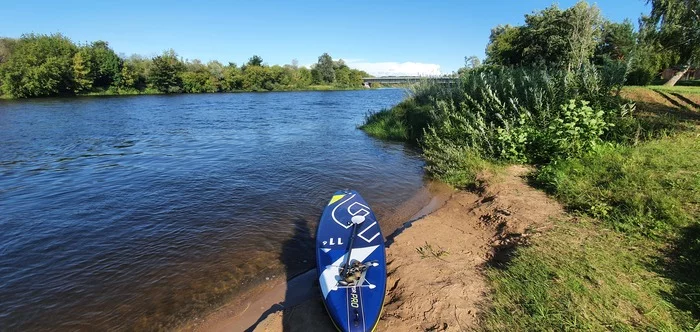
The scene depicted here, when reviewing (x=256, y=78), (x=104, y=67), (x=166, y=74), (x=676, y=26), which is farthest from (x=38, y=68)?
(x=676, y=26)

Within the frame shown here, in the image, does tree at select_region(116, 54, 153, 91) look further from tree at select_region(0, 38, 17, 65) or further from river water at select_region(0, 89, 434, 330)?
river water at select_region(0, 89, 434, 330)

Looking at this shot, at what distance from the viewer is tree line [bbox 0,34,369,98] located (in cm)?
4994

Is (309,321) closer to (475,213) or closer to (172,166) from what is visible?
(475,213)

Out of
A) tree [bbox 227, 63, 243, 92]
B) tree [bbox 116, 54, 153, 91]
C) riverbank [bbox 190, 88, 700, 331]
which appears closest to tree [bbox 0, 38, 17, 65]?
tree [bbox 116, 54, 153, 91]

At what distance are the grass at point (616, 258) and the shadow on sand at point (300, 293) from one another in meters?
2.22

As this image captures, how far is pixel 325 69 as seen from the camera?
11425 cm

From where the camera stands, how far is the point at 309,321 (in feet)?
15.0

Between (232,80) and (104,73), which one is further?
(232,80)

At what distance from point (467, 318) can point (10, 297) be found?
748 cm

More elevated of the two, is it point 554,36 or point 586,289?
point 554,36

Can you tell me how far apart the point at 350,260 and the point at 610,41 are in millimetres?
43040

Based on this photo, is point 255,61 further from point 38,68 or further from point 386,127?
point 386,127

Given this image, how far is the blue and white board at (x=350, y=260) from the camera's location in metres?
4.27

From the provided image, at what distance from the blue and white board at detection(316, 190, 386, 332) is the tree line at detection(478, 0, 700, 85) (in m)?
8.94
